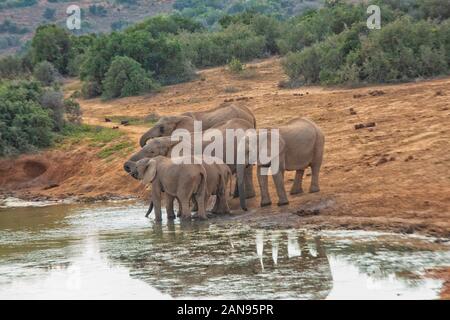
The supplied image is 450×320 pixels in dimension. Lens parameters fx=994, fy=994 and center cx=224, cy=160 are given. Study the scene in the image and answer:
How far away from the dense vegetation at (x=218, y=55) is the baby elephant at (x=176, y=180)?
7.84 m

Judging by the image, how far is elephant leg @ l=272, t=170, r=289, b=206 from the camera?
1393cm

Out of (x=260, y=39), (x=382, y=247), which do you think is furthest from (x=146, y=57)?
(x=382, y=247)

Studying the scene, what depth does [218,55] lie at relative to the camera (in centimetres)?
3397

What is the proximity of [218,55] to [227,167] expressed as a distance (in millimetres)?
19716

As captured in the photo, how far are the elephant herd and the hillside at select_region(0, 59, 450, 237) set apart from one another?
43cm

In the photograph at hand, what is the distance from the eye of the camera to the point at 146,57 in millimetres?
31766

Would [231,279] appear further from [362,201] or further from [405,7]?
[405,7]

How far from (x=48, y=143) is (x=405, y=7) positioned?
13.5m

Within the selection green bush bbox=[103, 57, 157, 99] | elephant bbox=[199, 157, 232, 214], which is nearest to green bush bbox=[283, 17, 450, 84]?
green bush bbox=[103, 57, 157, 99]

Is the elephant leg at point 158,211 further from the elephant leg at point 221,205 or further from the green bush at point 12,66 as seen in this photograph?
the green bush at point 12,66

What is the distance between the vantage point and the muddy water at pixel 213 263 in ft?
31.9

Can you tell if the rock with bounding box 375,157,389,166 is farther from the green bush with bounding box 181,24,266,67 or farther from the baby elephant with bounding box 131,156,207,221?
the green bush with bounding box 181,24,266,67

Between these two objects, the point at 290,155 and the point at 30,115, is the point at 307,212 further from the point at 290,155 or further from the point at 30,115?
the point at 30,115

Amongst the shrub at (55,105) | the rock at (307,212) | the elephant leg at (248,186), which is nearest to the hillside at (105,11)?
the shrub at (55,105)
